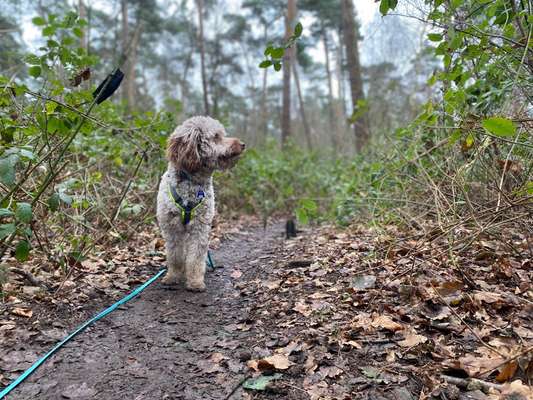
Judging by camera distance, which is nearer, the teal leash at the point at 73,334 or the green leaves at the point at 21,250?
the teal leash at the point at 73,334

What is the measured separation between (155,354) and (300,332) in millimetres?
1133

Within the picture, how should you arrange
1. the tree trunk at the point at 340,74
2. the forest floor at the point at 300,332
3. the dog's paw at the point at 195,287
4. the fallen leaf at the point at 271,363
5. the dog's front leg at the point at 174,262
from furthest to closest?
the tree trunk at the point at 340,74 → the dog's front leg at the point at 174,262 → the dog's paw at the point at 195,287 → the fallen leaf at the point at 271,363 → the forest floor at the point at 300,332

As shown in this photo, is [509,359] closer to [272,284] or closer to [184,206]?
[272,284]

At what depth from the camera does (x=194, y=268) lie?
439cm

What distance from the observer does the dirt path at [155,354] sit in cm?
252

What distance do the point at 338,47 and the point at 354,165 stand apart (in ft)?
68.4

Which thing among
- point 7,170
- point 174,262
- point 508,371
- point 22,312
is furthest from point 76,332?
point 508,371

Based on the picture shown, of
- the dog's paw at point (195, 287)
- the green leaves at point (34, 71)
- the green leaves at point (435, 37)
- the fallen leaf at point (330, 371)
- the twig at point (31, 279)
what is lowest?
the fallen leaf at point (330, 371)

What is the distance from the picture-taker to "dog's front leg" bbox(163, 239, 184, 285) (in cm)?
452

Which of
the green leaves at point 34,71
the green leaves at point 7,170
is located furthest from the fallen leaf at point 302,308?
the green leaves at point 34,71

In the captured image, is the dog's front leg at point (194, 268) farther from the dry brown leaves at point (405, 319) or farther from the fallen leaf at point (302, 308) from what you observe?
the fallen leaf at point (302, 308)

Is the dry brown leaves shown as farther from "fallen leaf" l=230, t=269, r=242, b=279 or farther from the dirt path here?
"fallen leaf" l=230, t=269, r=242, b=279

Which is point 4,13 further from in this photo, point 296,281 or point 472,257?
point 472,257

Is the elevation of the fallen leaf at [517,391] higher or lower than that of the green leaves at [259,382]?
higher
